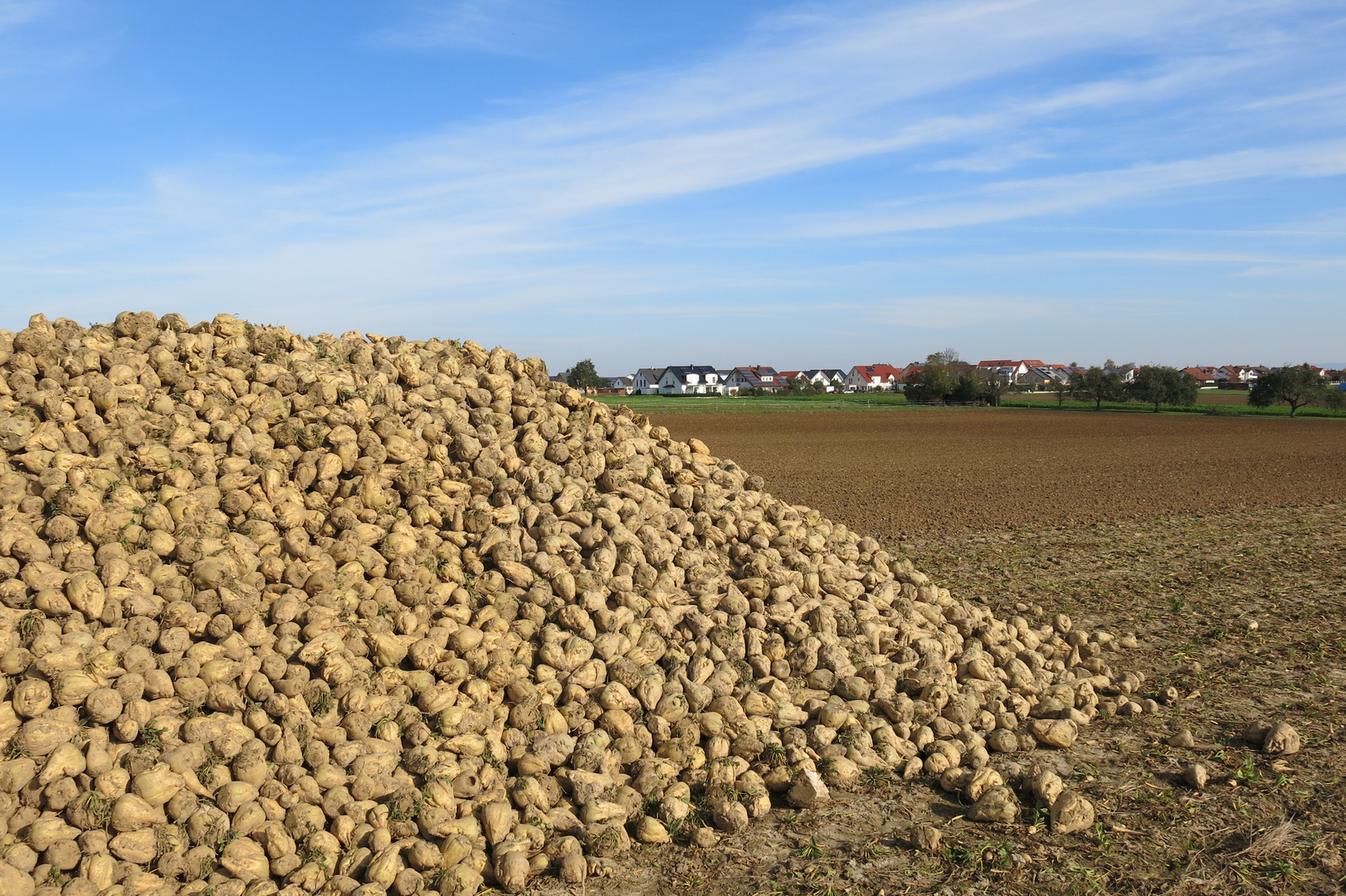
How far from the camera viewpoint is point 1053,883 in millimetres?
4609

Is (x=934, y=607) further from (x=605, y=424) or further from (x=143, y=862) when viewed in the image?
(x=143, y=862)

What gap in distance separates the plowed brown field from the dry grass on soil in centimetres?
24

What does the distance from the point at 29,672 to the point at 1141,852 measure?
5.82 meters

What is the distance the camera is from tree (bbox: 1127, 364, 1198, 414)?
64.0 meters

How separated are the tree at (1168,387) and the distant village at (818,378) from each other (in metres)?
31.3

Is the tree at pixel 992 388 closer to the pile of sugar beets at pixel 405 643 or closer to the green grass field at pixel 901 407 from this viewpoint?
the green grass field at pixel 901 407

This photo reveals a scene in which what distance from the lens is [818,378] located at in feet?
452

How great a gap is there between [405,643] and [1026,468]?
2225cm

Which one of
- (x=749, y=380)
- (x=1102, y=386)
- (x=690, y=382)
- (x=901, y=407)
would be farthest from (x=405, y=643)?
(x=749, y=380)

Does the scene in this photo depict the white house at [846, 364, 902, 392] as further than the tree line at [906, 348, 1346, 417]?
Yes

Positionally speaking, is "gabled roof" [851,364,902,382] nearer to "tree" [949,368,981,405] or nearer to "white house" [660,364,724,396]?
"white house" [660,364,724,396]

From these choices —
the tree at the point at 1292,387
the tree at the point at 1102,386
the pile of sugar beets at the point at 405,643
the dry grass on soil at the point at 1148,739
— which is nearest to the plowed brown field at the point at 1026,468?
the dry grass on soil at the point at 1148,739

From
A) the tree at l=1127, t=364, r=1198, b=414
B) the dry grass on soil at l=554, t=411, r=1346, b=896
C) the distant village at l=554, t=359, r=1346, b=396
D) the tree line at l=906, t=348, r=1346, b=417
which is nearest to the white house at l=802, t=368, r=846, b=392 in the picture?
the distant village at l=554, t=359, r=1346, b=396

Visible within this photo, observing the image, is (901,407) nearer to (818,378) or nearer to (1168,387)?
(1168,387)
